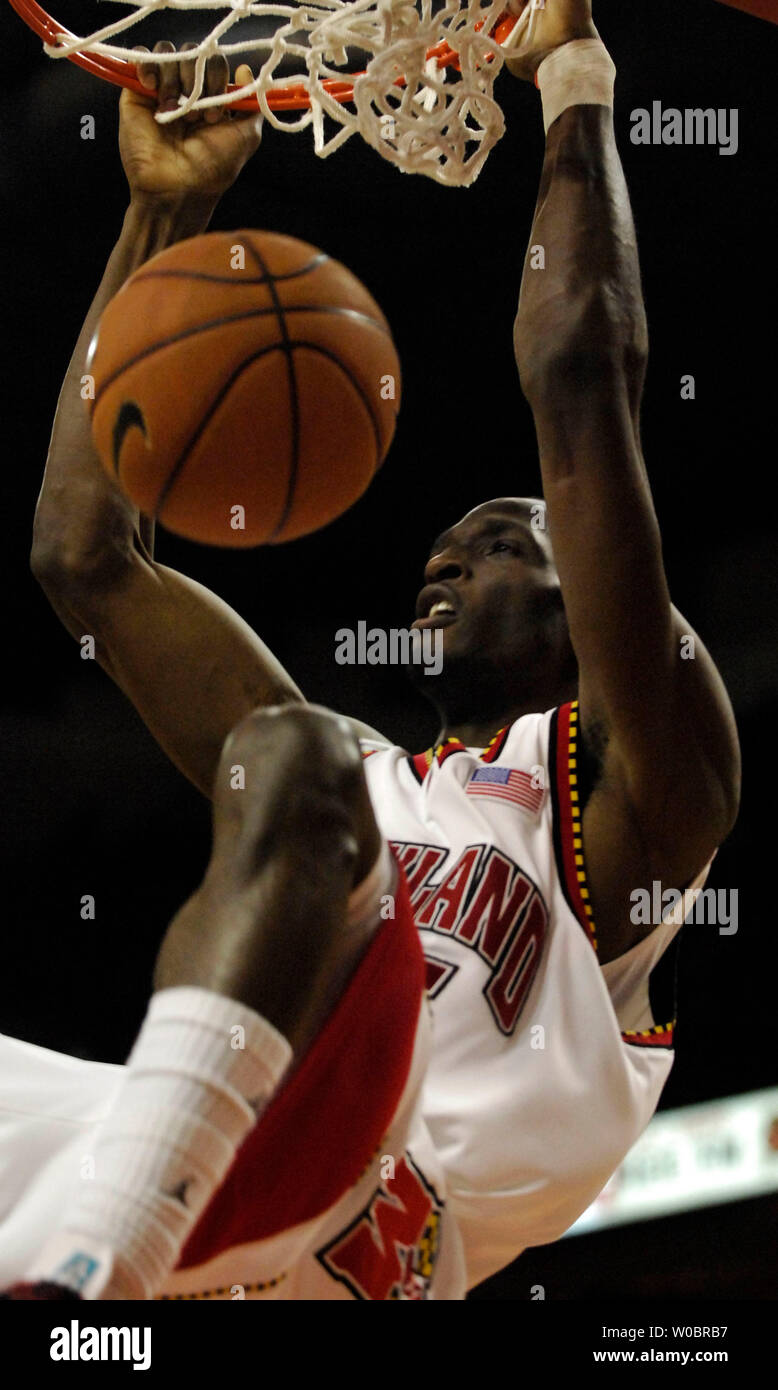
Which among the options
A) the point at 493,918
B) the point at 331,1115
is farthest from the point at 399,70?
the point at 331,1115

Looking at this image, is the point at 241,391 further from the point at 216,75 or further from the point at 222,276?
the point at 216,75

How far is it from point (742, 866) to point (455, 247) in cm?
214

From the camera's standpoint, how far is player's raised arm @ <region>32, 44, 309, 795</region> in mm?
2234

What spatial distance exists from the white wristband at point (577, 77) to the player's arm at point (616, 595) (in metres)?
0.21

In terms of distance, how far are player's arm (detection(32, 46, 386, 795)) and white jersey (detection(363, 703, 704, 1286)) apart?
0.34 m

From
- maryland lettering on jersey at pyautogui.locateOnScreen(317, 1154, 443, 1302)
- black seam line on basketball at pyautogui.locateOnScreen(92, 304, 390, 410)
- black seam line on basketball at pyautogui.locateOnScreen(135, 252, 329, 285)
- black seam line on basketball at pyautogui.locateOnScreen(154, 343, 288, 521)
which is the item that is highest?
black seam line on basketball at pyautogui.locateOnScreen(135, 252, 329, 285)

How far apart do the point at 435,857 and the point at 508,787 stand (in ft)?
0.44

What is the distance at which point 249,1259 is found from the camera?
1.37 metres

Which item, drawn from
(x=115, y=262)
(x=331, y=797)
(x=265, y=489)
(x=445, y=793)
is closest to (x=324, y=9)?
(x=115, y=262)

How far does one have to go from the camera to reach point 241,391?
5.96 feet

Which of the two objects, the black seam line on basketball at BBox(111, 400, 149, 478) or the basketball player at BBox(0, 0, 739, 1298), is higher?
the black seam line on basketball at BBox(111, 400, 149, 478)

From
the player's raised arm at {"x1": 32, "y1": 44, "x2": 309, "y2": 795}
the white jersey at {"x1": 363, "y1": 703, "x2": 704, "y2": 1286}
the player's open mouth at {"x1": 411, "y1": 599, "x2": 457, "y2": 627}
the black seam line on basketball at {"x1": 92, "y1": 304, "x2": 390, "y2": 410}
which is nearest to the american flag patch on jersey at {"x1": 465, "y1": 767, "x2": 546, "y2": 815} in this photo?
the white jersey at {"x1": 363, "y1": 703, "x2": 704, "y2": 1286}

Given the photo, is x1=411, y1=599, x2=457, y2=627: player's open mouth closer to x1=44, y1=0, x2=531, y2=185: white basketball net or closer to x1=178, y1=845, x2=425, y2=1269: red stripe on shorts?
x1=44, y1=0, x2=531, y2=185: white basketball net

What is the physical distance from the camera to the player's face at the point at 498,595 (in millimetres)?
2492
